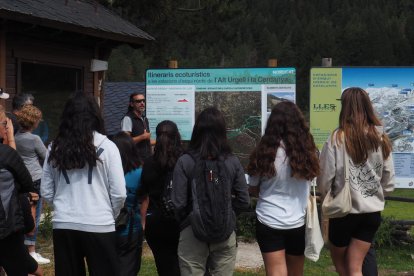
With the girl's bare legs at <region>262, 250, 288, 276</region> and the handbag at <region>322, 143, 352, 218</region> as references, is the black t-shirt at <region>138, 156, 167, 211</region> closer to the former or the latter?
the girl's bare legs at <region>262, 250, 288, 276</region>

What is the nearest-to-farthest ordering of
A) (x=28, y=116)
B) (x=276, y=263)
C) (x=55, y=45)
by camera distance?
(x=276, y=263), (x=28, y=116), (x=55, y=45)

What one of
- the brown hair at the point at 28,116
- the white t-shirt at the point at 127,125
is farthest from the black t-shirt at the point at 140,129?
the brown hair at the point at 28,116

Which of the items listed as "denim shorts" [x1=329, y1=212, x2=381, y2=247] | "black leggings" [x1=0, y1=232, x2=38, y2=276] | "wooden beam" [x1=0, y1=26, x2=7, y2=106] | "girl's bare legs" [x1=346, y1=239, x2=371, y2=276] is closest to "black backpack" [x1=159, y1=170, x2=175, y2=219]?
"black leggings" [x1=0, y1=232, x2=38, y2=276]

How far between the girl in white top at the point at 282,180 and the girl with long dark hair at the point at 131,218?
887 millimetres

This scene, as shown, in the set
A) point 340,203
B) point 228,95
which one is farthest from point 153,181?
point 228,95

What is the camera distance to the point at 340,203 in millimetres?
3996

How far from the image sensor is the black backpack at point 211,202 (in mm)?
3848

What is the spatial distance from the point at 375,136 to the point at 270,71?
3.50 metres

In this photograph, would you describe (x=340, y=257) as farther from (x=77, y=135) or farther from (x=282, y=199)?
(x=77, y=135)

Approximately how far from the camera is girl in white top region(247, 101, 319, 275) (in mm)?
3965

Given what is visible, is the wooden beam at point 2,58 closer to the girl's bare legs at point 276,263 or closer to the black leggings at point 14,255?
the black leggings at point 14,255

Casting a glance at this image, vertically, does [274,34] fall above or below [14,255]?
above

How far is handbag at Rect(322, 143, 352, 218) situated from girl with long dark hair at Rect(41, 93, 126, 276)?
137cm

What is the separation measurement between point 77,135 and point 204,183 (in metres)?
0.86
